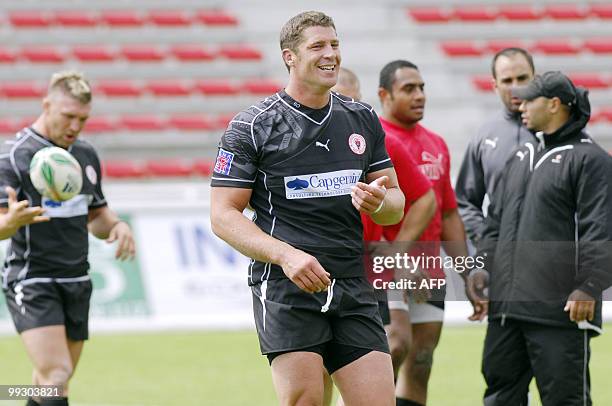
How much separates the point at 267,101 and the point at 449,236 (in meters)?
2.65

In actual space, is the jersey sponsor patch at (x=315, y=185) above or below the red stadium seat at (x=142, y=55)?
below

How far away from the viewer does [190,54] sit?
20.3 m

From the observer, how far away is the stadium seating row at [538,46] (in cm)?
2081

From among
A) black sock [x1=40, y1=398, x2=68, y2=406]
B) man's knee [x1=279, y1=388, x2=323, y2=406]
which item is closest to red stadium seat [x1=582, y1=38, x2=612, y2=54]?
black sock [x1=40, y1=398, x2=68, y2=406]

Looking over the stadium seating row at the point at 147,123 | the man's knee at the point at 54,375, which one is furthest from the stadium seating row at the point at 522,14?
the man's knee at the point at 54,375

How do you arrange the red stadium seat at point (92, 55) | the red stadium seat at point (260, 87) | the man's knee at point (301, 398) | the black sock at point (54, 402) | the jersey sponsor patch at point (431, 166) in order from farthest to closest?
the red stadium seat at point (92, 55) → the red stadium seat at point (260, 87) → the jersey sponsor patch at point (431, 166) → the black sock at point (54, 402) → the man's knee at point (301, 398)

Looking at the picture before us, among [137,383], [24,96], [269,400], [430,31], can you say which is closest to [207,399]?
[269,400]

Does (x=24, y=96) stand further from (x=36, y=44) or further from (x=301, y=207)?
(x=301, y=207)

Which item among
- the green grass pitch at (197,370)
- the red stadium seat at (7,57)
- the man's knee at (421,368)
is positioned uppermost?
the red stadium seat at (7,57)

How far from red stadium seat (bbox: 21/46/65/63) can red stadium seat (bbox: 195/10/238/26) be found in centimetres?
274

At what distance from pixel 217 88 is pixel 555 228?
550 inches

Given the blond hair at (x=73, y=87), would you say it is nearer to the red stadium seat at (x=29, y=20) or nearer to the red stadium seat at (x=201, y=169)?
the red stadium seat at (x=201, y=169)

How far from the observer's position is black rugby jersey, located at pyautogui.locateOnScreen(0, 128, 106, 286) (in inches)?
279

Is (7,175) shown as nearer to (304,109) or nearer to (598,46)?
(304,109)
